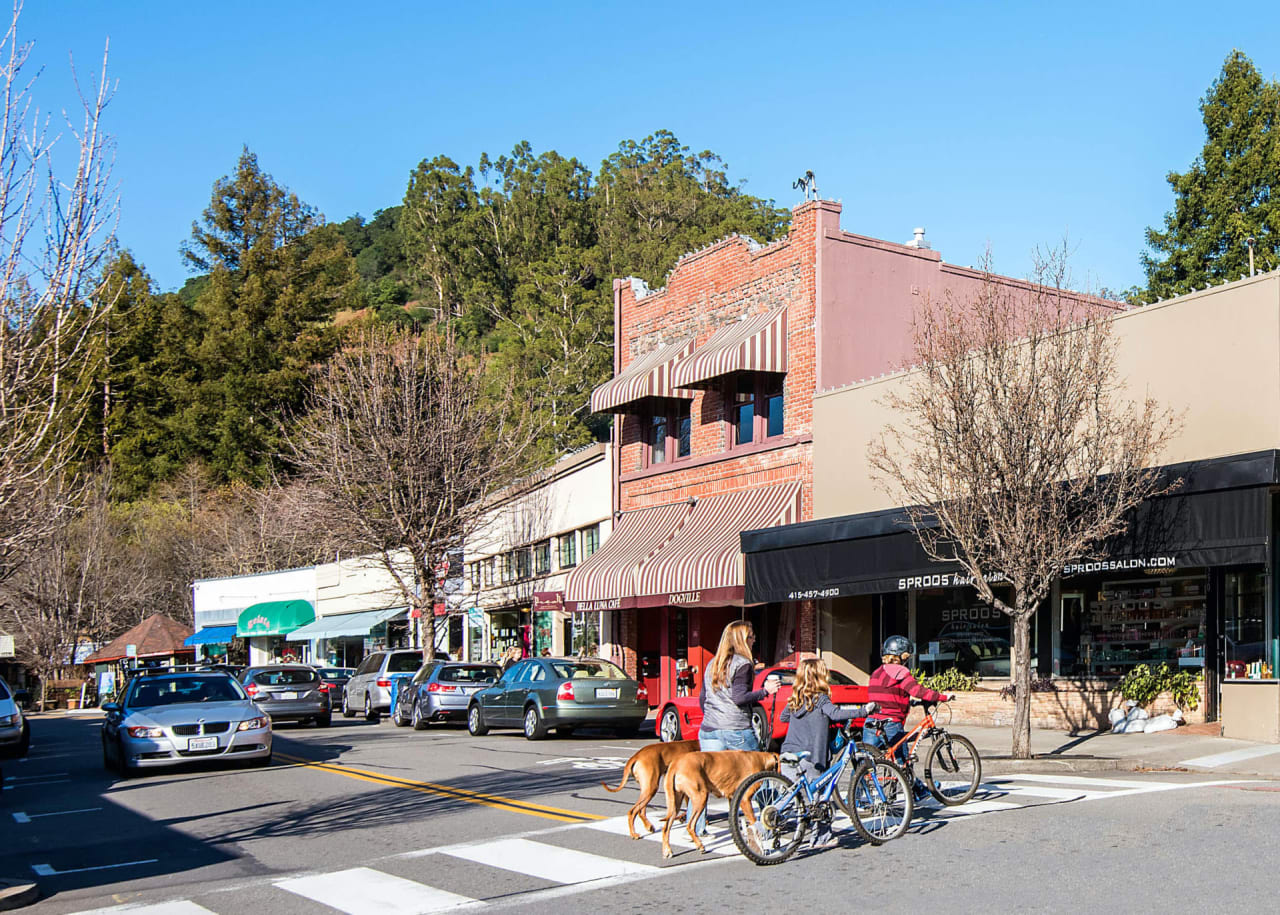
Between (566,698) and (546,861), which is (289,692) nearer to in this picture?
(566,698)

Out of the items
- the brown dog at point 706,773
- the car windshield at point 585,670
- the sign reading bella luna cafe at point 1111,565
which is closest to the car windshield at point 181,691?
the car windshield at point 585,670

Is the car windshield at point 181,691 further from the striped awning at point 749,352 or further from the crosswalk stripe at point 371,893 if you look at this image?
the striped awning at point 749,352

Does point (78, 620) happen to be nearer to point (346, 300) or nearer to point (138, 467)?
point (138, 467)

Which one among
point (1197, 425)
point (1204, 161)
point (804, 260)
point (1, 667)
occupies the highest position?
point (1204, 161)

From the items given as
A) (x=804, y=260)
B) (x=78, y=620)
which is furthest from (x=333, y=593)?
(x=804, y=260)

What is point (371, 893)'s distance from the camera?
9.28 meters

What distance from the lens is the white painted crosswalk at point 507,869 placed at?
9016mm

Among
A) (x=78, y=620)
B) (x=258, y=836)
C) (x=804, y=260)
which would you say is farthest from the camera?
(x=78, y=620)

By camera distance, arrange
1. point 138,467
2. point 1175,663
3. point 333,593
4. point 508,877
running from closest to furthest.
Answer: point 508,877 < point 1175,663 < point 333,593 < point 138,467

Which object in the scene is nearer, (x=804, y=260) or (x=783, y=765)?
(x=783, y=765)

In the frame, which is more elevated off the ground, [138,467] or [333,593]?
[138,467]

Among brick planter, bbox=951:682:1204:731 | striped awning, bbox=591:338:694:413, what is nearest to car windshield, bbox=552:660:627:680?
brick planter, bbox=951:682:1204:731

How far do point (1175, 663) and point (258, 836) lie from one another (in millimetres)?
12960

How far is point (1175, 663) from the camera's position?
18.9 meters
